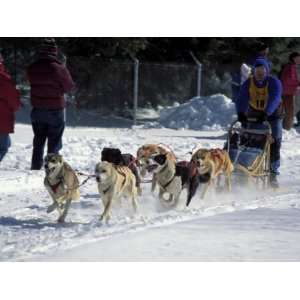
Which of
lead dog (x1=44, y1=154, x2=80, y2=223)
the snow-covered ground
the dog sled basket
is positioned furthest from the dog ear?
the dog sled basket

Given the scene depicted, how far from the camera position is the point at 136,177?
793cm

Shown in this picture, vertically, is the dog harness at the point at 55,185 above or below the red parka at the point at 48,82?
below

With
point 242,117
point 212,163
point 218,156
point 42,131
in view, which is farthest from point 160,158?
point 42,131

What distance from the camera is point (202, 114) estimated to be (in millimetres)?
18406

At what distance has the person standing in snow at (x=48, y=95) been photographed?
31.7 feet

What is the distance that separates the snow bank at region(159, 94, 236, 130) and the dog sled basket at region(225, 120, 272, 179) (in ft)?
27.6

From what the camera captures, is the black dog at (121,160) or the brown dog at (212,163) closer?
the black dog at (121,160)

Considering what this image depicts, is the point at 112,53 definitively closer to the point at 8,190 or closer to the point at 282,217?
the point at 8,190

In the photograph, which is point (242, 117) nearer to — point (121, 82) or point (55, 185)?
point (55, 185)

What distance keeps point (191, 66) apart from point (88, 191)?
11.1 m

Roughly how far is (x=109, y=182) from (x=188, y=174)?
1.20 m

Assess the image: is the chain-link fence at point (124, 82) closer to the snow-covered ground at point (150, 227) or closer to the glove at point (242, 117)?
the snow-covered ground at point (150, 227)

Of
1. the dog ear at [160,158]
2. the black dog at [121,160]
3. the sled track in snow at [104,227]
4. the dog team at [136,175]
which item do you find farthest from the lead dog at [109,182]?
the black dog at [121,160]

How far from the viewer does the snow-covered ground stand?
580cm
